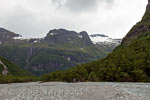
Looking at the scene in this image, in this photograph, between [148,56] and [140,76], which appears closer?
[140,76]

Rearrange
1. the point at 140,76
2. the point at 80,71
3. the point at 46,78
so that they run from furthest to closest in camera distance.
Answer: the point at 46,78
the point at 80,71
the point at 140,76

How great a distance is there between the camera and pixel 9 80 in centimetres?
11488

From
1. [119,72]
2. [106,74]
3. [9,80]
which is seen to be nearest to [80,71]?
[106,74]

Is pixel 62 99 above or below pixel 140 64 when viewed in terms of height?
below

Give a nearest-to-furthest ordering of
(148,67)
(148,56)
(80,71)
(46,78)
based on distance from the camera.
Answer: (148,67) < (148,56) < (80,71) < (46,78)

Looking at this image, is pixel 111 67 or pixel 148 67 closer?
pixel 148 67

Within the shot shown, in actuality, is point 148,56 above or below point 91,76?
above

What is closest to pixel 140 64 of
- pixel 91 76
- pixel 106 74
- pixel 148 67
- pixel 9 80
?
pixel 148 67

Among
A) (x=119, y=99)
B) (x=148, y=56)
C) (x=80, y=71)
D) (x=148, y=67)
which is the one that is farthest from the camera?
(x=80, y=71)

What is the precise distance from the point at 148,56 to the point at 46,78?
201ft

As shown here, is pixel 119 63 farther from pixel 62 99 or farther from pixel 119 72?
pixel 62 99

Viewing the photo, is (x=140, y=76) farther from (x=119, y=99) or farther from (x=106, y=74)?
(x=119, y=99)

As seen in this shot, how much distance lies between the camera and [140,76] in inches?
2805

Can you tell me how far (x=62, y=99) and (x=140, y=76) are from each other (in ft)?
176
